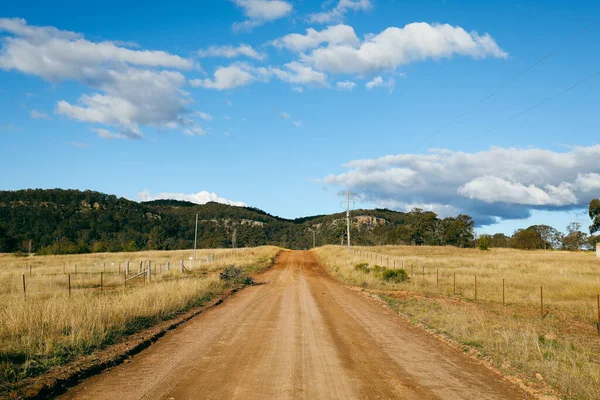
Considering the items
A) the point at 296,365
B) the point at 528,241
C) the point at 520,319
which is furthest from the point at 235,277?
the point at 528,241

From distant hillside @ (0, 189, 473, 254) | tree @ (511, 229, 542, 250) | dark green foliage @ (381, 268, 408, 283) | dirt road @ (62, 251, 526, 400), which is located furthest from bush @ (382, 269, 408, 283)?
tree @ (511, 229, 542, 250)

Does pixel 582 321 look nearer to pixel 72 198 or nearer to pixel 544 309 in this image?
pixel 544 309

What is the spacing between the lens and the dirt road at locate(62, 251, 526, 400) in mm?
6719

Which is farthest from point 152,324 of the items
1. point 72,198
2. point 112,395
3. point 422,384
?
point 72,198

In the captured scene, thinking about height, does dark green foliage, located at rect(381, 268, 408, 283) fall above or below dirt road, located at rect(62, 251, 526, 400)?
below

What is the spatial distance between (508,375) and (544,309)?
1267 cm

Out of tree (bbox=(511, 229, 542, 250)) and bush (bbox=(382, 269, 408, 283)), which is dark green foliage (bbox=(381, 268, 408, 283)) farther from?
tree (bbox=(511, 229, 542, 250))

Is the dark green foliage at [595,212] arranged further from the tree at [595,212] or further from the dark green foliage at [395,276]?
the dark green foliage at [395,276]

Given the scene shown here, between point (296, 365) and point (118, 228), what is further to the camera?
point (118, 228)

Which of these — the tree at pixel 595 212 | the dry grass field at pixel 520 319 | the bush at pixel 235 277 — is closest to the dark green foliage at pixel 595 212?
the tree at pixel 595 212

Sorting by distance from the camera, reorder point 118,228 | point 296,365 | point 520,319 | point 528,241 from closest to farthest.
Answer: point 296,365
point 520,319
point 528,241
point 118,228

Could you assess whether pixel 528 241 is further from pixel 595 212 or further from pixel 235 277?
pixel 235 277

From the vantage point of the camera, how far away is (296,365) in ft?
27.2

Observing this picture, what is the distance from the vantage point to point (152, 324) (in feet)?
41.1
